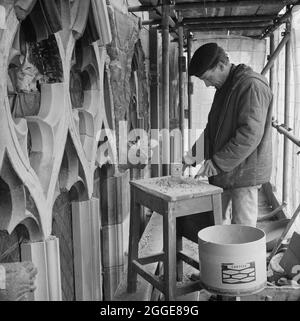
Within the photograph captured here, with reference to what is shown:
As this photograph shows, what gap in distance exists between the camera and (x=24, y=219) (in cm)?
204

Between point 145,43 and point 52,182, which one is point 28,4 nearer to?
point 52,182

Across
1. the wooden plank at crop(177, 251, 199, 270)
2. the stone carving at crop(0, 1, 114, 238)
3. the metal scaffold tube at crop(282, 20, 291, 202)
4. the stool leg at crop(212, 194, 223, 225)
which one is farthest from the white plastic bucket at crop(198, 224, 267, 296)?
the metal scaffold tube at crop(282, 20, 291, 202)

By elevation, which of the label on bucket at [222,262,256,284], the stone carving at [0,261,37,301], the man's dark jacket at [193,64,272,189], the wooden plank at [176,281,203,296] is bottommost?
the wooden plank at [176,281,203,296]

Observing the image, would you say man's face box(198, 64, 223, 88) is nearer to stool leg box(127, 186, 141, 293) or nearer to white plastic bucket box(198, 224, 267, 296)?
stool leg box(127, 186, 141, 293)

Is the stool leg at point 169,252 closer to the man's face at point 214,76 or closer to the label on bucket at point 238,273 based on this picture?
the label on bucket at point 238,273

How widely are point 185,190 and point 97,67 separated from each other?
38.7 inches

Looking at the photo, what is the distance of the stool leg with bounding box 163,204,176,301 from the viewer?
269 cm

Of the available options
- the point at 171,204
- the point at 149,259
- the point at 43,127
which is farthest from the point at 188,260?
the point at 43,127

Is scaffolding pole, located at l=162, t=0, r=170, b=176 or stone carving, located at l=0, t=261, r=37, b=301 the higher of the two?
scaffolding pole, located at l=162, t=0, r=170, b=176

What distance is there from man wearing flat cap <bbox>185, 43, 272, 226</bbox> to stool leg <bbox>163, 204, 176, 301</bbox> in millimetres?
694

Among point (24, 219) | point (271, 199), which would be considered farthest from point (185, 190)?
point (271, 199)

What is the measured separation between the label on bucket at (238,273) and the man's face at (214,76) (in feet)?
4.96

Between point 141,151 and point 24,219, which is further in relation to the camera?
point 141,151

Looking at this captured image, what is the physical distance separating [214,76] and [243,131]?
0.50 metres
